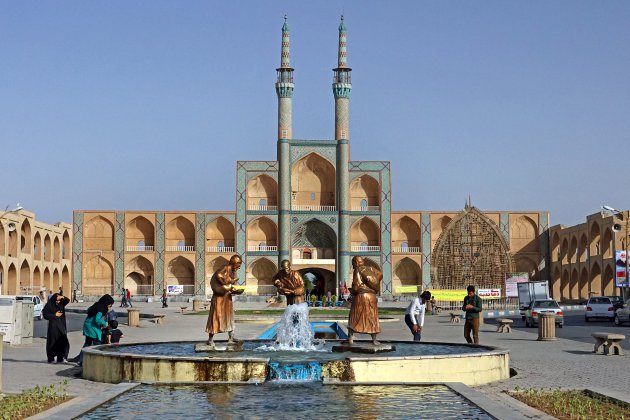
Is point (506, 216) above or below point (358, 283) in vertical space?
above

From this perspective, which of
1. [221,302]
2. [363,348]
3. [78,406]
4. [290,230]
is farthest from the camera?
[290,230]

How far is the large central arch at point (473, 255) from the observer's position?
37.2 meters

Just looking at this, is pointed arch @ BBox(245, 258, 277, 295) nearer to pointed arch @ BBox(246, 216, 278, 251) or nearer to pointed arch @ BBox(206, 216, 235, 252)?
pointed arch @ BBox(246, 216, 278, 251)

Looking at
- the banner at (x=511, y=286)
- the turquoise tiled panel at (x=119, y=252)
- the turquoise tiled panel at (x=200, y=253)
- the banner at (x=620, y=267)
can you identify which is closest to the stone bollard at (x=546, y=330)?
the banner at (x=511, y=286)

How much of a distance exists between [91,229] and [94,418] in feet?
152

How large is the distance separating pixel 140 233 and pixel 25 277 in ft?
26.5

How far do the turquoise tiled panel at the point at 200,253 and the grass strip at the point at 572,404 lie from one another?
4236cm

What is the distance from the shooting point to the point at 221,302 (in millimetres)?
10867

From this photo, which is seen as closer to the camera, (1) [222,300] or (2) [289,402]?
(2) [289,402]

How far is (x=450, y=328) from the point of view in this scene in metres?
22.5

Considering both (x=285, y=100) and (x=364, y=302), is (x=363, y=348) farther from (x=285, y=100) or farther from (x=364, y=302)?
(x=285, y=100)

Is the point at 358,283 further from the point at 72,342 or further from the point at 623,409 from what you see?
the point at 72,342

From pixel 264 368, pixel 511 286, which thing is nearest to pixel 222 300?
pixel 264 368

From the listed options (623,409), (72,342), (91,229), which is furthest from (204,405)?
(91,229)
